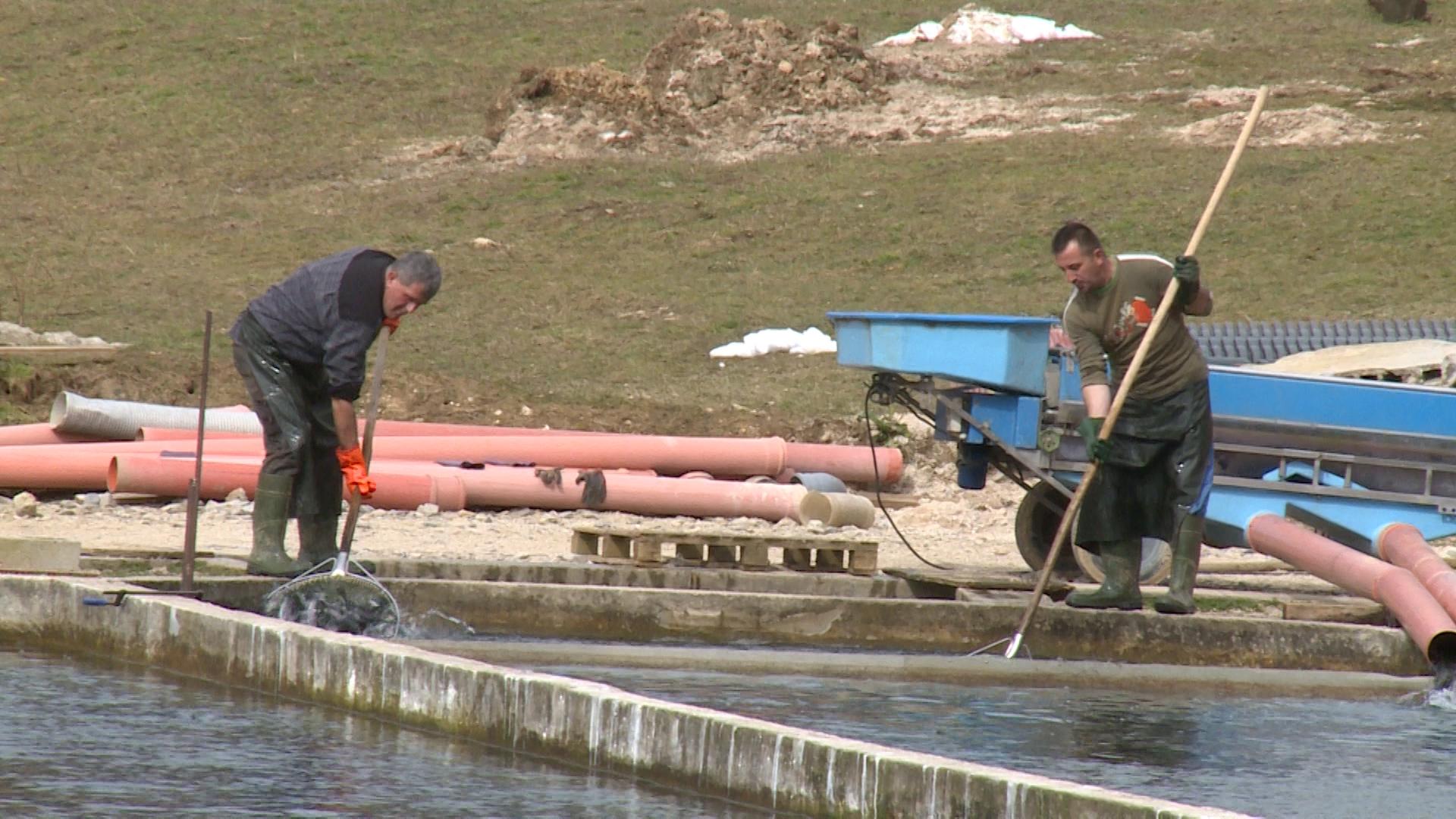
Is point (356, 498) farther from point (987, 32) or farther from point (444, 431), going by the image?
point (987, 32)

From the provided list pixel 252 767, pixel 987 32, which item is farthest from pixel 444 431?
pixel 987 32

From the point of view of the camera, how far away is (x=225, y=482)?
11.9m

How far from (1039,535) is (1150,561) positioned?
23.8 inches

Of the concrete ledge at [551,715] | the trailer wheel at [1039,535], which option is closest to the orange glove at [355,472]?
the concrete ledge at [551,715]

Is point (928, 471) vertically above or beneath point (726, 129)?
beneath

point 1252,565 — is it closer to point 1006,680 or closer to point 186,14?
point 1006,680

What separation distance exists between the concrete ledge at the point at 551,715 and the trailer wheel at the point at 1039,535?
189 inches

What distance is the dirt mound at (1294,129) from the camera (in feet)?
79.1

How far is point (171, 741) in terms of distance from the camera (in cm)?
564

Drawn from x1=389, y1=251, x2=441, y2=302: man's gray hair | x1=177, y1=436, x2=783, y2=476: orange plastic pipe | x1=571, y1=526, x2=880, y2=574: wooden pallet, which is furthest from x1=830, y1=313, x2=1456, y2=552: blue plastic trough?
x1=177, y1=436, x2=783, y2=476: orange plastic pipe

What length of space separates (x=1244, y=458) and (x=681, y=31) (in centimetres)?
1858

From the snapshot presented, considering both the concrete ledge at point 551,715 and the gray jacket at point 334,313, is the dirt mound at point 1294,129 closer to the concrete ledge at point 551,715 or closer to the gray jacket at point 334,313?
the gray jacket at point 334,313

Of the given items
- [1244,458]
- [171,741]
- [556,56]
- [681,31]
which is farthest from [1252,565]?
[556,56]

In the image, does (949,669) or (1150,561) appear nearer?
(949,669)
